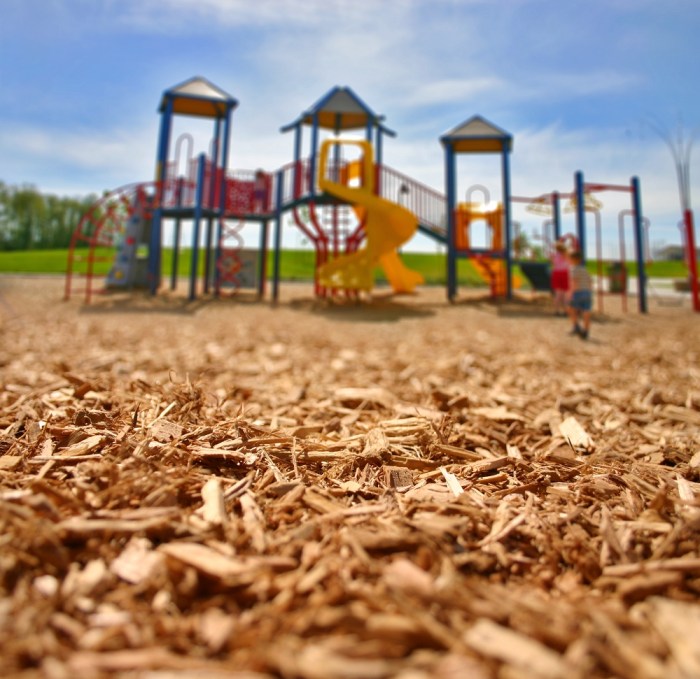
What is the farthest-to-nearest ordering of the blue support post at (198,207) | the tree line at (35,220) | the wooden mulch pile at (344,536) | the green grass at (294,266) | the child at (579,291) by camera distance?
the tree line at (35,220), the green grass at (294,266), the blue support post at (198,207), the child at (579,291), the wooden mulch pile at (344,536)

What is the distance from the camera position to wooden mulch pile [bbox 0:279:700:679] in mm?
689

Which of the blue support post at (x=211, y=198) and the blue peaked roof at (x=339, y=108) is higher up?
the blue peaked roof at (x=339, y=108)

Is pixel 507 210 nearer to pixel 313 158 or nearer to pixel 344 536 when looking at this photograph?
pixel 313 158

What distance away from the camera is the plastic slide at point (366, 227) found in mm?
11234

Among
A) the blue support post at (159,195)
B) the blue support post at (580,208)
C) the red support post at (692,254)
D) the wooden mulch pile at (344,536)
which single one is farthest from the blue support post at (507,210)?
the wooden mulch pile at (344,536)

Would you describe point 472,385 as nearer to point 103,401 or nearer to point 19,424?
point 103,401

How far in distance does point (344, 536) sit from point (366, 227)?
36.8 feet

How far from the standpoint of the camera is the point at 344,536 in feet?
3.32

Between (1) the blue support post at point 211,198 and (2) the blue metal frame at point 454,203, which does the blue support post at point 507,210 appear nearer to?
(2) the blue metal frame at point 454,203

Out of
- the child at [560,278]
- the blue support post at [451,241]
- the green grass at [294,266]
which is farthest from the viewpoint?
the green grass at [294,266]

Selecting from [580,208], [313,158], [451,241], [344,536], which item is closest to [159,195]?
[313,158]

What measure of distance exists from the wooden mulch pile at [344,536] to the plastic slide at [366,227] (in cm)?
904

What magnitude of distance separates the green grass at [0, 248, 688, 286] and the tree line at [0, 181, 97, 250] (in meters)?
19.3

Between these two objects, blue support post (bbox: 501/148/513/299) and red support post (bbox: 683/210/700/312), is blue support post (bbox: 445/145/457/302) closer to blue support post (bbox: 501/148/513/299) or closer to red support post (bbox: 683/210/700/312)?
blue support post (bbox: 501/148/513/299)
